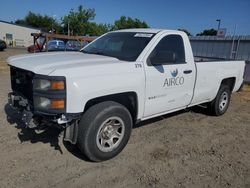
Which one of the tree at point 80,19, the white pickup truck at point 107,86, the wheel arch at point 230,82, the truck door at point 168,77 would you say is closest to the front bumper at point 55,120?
the white pickup truck at point 107,86

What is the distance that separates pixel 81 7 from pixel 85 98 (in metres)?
52.1

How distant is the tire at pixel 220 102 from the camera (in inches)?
235

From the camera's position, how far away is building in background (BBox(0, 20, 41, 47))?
179 ft

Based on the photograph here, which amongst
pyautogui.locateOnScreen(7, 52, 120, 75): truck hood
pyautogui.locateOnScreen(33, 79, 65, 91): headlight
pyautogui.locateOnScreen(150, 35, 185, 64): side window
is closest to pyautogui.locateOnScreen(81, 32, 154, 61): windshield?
pyautogui.locateOnScreen(150, 35, 185, 64): side window

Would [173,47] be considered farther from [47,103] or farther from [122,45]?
[47,103]

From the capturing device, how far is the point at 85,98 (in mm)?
3186

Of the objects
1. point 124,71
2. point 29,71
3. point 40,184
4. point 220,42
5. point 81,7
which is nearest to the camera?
point 40,184

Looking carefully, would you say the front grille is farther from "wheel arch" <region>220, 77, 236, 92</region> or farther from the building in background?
the building in background

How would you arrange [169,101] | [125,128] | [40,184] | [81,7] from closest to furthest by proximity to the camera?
1. [40,184]
2. [125,128]
3. [169,101]
4. [81,7]

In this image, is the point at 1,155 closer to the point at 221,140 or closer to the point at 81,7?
the point at 221,140

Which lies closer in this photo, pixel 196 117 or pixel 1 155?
pixel 1 155

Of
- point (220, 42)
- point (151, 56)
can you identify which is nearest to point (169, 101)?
point (151, 56)

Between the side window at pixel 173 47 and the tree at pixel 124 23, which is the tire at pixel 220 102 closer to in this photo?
the side window at pixel 173 47

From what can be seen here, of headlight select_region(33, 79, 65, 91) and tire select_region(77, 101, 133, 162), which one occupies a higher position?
headlight select_region(33, 79, 65, 91)
